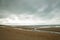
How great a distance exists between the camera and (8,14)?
0.85 metres

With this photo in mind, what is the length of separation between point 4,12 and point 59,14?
1.57 feet

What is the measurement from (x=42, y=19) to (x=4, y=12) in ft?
1.13

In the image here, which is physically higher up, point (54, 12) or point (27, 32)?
point (54, 12)

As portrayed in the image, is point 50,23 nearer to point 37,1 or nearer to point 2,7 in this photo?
point 37,1

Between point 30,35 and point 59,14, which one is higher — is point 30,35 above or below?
below

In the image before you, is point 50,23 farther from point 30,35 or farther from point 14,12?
point 14,12

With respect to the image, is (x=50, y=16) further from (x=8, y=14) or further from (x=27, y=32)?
(x=8, y=14)

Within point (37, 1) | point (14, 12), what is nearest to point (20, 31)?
point (14, 12)

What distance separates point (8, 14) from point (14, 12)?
0.06 metres

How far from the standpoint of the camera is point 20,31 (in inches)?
31.1

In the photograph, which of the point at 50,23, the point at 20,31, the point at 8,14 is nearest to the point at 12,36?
the point at 20,31

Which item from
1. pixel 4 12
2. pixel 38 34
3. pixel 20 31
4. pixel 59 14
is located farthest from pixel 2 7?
pixel 59 14

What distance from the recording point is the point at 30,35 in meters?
0.78

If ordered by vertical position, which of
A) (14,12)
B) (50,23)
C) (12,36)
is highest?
(14,12)
